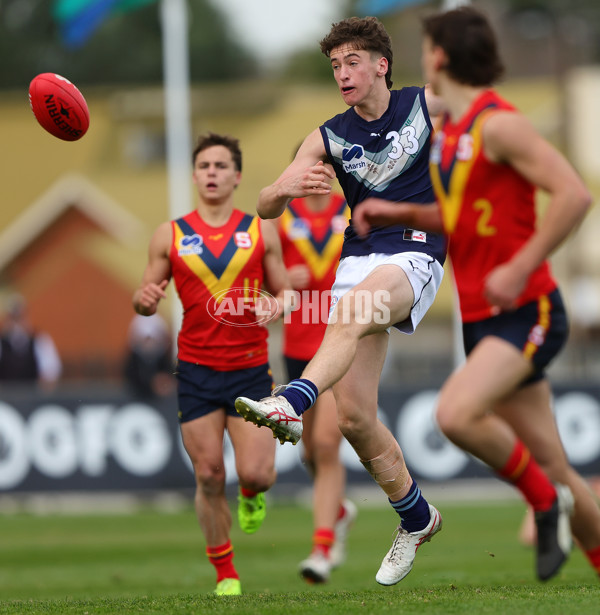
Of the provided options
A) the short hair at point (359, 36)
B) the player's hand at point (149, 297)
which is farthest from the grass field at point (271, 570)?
the short hair at point (359, 36)

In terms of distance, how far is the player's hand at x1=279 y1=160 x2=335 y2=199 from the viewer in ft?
22.1

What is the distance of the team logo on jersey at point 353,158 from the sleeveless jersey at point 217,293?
141 centimetres

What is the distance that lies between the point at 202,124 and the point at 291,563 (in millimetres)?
30176

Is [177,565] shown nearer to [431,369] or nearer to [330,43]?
A: [330,43]

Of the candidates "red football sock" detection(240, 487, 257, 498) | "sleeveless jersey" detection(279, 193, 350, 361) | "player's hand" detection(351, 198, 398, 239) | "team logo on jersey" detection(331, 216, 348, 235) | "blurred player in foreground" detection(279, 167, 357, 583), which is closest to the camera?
"player's hand" detection(351, 198, 398, 239)

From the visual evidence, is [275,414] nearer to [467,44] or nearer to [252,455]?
[252,455]

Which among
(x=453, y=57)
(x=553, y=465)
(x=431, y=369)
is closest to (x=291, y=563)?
(x=553, y=465)

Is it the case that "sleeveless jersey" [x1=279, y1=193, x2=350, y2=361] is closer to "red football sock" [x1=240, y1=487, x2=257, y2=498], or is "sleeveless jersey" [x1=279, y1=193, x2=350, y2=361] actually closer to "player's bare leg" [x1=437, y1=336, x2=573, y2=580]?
"red football sock" [x1=240, y1=487, x2=257, y2=498]

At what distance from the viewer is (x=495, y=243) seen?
231 inches

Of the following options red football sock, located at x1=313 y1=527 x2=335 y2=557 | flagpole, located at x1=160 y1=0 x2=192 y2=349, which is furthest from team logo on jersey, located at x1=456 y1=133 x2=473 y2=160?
flagpole, located at x1=160 y1=0 x2=192 y2=349

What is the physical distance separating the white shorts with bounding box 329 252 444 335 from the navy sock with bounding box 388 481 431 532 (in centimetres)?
100

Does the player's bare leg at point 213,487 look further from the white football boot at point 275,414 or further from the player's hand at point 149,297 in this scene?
the white football boot at point 275,414

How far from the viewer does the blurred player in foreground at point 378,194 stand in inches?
273

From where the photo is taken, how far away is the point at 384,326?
6.75 metres
